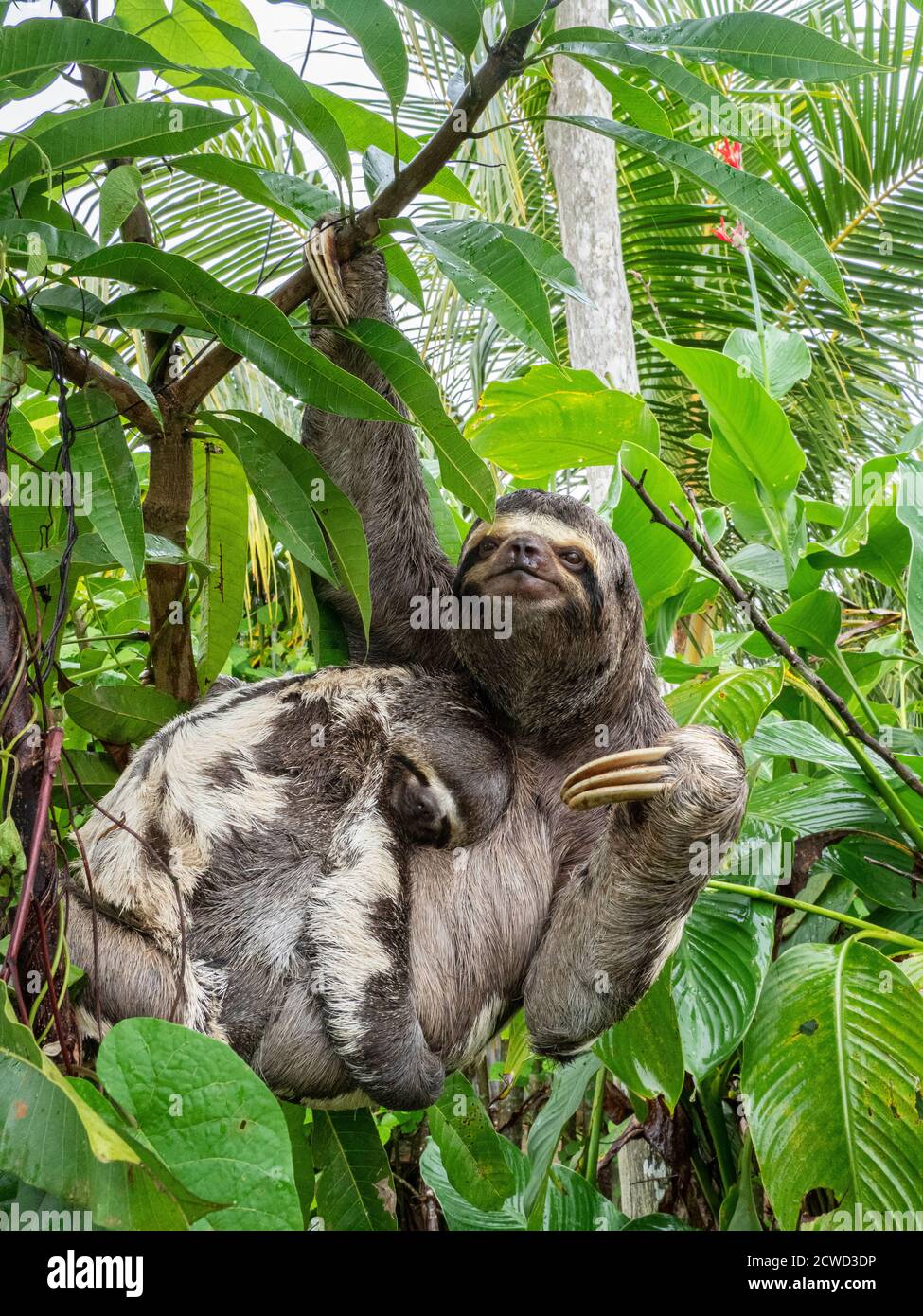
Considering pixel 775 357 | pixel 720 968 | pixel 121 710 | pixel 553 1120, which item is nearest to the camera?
pixel 121 710

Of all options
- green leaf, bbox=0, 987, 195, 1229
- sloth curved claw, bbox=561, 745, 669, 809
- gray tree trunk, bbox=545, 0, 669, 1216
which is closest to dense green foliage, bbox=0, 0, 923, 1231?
green leaf, bbox=0, 987, 195, 1229

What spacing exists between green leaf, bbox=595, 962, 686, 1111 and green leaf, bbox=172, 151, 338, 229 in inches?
72.0

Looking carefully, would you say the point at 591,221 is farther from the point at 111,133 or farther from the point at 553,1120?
the point at 553,1120

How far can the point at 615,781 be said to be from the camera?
224cm

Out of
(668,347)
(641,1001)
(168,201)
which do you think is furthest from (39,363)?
(168,201)

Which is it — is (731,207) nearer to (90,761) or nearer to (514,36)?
(514,36)

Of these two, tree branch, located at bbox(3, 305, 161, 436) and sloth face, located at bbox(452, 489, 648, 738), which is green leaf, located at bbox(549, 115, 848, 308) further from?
tree branch, located at bbox(3, 305, 161, 436)

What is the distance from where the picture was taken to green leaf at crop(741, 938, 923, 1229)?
2521mm

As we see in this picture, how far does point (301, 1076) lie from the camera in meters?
2.11

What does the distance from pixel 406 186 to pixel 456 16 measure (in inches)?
11.1

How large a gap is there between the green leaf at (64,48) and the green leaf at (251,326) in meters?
0.28

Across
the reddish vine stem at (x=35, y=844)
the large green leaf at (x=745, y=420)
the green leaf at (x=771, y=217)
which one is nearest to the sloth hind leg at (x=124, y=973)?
the reddish vine stem at (x=35, y=844)

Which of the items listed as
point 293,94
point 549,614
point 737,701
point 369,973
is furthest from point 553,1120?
point 293,94

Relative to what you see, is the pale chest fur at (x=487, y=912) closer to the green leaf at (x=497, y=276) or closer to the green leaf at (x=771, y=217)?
the green leaf at (x=497, y=276)
